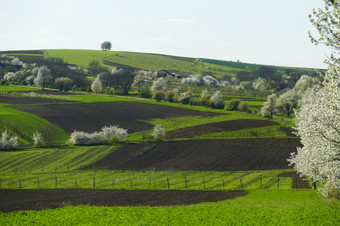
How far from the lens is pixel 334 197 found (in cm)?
Answer: 4066

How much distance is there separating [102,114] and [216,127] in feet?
107

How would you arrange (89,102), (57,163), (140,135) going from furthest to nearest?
(89,102) → (140,135) → (57,163)

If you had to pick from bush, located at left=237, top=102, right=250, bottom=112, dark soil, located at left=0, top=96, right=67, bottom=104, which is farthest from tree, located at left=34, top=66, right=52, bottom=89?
bush, located at left=237, top=102, right=250, bottom=112

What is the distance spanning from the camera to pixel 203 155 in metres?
70.4

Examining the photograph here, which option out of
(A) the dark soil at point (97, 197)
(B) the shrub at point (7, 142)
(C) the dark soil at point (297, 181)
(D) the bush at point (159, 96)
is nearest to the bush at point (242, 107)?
(D) the bush at point (159, 96)

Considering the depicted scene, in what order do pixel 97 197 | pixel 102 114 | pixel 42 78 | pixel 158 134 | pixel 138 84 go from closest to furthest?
pixel 97 197 → pixel 158 134 → pixel 102 114 → pixel 42 78 → pixel 138 84

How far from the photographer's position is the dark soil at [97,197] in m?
41.0

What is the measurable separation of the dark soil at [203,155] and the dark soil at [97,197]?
14389 millimetres

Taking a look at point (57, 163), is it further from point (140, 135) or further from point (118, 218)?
point (118, 218)

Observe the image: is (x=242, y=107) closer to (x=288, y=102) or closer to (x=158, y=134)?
(x=288, y=102)

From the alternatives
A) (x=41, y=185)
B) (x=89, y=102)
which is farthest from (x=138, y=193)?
(x=89, y=102)

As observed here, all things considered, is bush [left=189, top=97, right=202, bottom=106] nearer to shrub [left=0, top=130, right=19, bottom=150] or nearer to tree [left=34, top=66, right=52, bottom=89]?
tree [left=34, top=66, right=52, bottom=89]

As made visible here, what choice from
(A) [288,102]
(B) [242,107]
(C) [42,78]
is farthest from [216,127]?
(C) [42,78]

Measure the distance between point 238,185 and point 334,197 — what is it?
14460 mm
